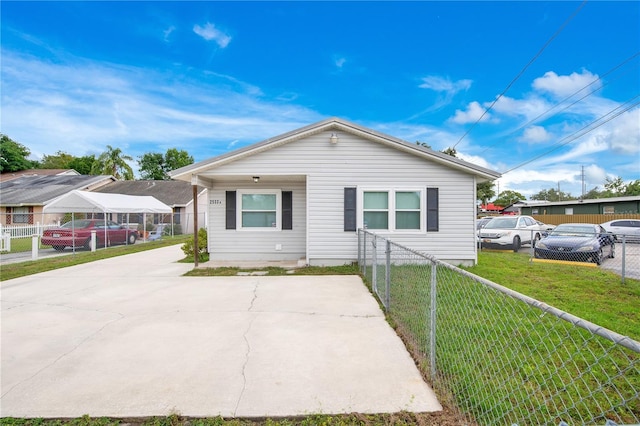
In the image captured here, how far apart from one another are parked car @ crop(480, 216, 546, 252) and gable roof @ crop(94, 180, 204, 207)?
21.3 meters

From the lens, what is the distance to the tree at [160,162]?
43.7 m

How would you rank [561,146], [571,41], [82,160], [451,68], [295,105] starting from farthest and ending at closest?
[82,160], [561,146], [295,105], [451,68], [571,41]

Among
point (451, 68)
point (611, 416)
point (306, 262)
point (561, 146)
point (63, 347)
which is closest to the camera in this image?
point (611, 416)

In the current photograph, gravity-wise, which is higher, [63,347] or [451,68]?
[451,68]

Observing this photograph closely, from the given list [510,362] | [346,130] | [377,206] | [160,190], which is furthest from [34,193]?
[510,362]

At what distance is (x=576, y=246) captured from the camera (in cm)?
934

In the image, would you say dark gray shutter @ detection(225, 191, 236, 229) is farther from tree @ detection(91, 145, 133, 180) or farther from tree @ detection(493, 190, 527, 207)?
tree @ detection(493, 190, 527, 207)

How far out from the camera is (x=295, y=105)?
60.1ft

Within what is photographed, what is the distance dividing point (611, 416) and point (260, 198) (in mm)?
8835

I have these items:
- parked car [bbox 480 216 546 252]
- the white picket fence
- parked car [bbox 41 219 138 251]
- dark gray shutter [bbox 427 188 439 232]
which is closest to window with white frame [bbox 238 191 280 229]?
dark gray shutter [bbox 427 188 439 232]

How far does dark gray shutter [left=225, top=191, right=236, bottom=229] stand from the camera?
32.0 ft

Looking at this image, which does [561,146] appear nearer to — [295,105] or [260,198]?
[295,105]

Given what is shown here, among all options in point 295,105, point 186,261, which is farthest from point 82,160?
point 186,261

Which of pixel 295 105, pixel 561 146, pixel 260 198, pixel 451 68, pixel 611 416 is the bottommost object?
pixel 611 416
